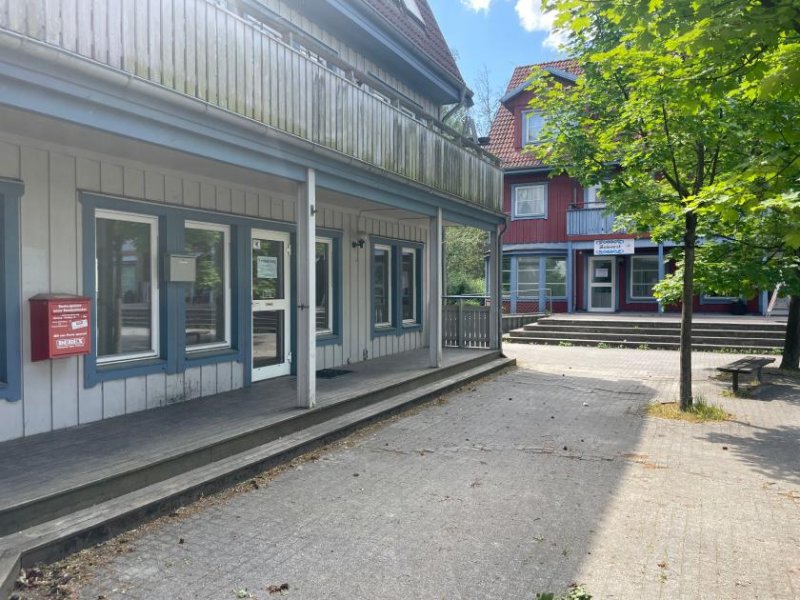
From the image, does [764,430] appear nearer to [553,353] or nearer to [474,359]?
[474,359]

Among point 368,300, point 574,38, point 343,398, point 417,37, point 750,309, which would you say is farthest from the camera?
point 750,309

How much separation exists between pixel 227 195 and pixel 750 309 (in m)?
19.7

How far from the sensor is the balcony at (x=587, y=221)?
21969 mm

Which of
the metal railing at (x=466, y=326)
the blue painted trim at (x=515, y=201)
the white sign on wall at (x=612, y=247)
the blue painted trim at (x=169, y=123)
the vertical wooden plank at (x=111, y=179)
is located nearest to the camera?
the blue painted trim at (x=169, y=123)

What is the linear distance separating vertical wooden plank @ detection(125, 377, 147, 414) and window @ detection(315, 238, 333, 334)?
3.84 meters

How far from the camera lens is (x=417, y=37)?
12906 millimetres

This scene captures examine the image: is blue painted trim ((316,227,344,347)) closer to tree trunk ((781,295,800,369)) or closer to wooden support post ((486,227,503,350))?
wooden support post ((486,227,503,350))

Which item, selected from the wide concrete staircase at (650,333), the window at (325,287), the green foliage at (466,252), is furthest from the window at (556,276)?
the window at (325,287)

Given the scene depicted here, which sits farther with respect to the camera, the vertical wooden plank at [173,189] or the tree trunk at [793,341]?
the tree trunk at [793,341]

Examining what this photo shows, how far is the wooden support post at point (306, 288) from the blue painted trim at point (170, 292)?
4.90 ft

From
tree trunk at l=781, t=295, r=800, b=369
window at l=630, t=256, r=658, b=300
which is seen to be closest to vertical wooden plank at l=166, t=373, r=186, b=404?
tree trunk at l=781, t=295, r=800, b=369

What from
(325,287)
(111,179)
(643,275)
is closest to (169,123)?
(111,179)

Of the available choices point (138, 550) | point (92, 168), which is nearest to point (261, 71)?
point (92, 168)

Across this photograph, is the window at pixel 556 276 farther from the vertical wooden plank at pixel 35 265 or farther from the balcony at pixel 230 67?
the vertical wooden plank at pixel 35 265
